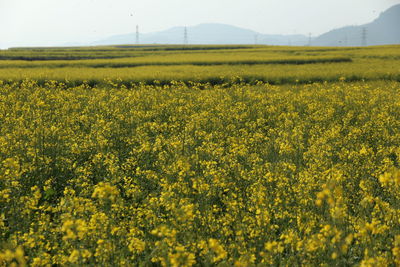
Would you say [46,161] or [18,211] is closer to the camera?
[18,211]

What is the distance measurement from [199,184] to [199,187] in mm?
100

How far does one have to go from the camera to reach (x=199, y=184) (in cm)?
410

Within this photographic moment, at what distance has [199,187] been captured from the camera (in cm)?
400

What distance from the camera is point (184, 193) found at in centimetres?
437

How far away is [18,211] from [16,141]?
9.68 ft

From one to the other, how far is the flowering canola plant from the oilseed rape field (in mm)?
27

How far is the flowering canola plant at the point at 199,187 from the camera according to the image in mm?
3061

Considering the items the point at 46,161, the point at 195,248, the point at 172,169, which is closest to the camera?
the point at 195,248

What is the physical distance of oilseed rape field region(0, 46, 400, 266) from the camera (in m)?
3.07

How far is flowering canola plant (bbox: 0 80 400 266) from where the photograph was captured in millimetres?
3061

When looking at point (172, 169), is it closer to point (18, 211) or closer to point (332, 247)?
point (18, 211)

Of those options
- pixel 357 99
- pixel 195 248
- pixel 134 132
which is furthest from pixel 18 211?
pixel 357 99

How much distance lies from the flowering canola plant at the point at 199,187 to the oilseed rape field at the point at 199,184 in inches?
1.1

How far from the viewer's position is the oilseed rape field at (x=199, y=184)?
10.1 ft
